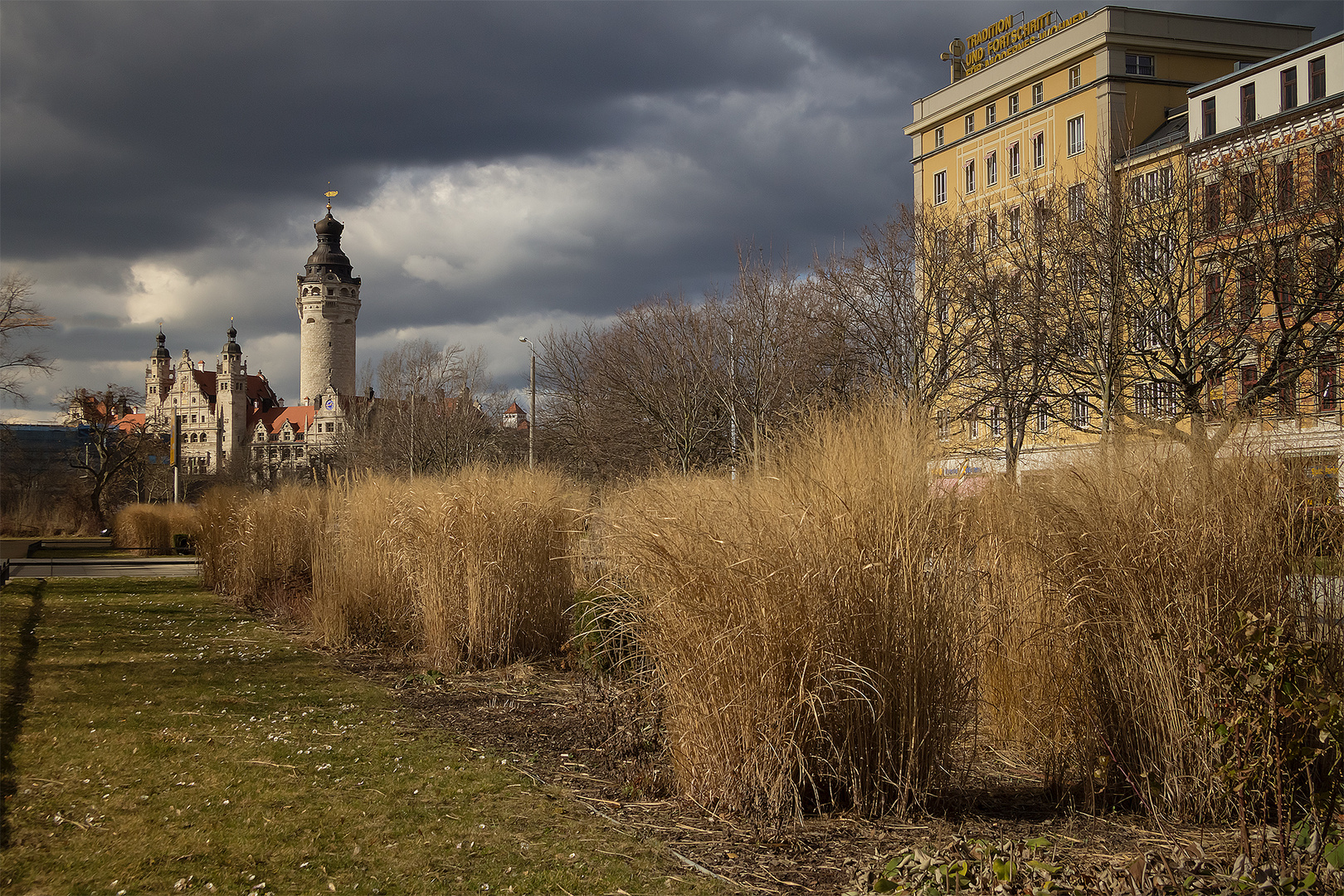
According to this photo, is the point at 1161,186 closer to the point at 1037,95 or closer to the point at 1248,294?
the point at 1248,294

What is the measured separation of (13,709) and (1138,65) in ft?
142

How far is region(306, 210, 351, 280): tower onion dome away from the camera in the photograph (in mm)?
104000

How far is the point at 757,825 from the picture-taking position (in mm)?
4527

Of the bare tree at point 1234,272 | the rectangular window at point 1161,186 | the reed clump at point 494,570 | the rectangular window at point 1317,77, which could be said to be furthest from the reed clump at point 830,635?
the rectangular window at point 1317,77

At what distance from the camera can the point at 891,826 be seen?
14.8 feet

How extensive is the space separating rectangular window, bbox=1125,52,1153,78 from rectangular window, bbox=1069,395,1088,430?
72.1 ft

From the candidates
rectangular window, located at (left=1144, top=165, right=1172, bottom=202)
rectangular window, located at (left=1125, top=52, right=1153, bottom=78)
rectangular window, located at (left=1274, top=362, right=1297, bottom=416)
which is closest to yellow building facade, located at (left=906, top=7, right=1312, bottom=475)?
rectangular window, located at (left=1125, top=52, right=1153, bottom=78)

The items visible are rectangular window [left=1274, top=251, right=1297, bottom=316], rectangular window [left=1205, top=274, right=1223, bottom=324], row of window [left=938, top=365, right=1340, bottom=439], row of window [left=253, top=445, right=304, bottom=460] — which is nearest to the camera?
row of window [left=938, top=365, right=1340, bottom=439]

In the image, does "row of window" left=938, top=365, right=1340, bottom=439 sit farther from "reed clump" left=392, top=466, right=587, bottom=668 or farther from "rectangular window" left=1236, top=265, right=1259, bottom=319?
"reed clump" left=392, top=466, right=587, bottom=668

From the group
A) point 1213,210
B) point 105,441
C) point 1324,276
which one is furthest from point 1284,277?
point 105,441

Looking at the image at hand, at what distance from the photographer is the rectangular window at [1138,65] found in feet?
127

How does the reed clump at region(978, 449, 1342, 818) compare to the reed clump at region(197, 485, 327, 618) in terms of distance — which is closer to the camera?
the reed clump at region(978, 449, 1342, 818)

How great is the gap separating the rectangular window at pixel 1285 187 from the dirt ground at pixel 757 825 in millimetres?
16766

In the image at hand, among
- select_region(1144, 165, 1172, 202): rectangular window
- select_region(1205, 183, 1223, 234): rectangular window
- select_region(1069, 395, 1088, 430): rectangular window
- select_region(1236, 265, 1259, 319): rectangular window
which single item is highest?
select_region(1144, 165, 1172, 202): rectangular window
